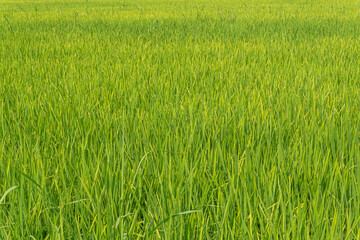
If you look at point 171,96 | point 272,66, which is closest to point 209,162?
point 171,96

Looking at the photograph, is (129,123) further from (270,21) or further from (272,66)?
(270,21)

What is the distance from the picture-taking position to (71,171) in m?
1.10

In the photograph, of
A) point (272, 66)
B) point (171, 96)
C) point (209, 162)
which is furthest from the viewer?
point (272, 66)

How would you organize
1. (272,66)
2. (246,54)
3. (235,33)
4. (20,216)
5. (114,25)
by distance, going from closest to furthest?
(20,216) < (272,66) < (246,54) < (235,33) < (114,25)

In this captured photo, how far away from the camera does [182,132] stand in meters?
1.42

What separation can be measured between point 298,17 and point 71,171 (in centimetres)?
518

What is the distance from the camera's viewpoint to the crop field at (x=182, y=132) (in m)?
0.82

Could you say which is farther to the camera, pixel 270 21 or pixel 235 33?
pixel 270 21

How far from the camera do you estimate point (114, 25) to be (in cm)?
511

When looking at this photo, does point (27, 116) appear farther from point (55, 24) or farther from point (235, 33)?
point (55, 24)

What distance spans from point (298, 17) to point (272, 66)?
3418 mm

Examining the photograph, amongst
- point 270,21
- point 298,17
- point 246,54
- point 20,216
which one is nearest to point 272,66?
point 246,54

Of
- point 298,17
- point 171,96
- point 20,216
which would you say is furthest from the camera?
point 298,17

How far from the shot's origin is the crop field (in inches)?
32.3
